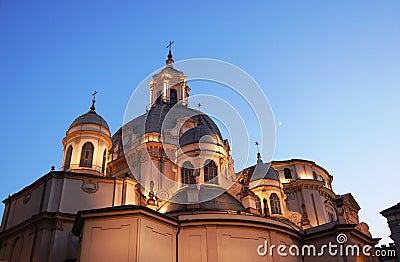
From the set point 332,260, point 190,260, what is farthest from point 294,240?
point 190,260

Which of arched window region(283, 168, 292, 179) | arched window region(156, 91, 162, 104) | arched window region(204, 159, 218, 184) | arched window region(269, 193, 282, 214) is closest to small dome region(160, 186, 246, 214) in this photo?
arched window region(204, 159, 218, 184)

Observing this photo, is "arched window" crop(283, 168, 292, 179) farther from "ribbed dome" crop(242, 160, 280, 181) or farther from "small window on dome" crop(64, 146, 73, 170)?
"small window on dome" crop(64, 146, 73, 170)

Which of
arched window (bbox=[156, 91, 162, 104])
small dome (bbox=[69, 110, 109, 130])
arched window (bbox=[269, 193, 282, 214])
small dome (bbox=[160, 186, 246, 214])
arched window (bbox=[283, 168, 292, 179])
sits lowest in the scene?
small dome (bbox=[160, 186, 246, 214])

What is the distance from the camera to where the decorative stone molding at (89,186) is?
83.5 ft

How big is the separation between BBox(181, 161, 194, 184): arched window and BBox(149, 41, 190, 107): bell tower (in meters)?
16.6

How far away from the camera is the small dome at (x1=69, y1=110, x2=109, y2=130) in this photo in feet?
100

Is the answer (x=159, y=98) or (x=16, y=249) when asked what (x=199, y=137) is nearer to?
(x=16, y=249)

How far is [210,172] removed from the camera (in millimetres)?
30531

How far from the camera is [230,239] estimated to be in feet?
73.3

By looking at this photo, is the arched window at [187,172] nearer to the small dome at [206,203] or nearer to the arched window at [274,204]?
the small dome at [206,203]

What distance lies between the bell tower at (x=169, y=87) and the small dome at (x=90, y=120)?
16406 millimetres

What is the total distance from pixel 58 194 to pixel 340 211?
1820cm

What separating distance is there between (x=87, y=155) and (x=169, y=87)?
22.1 meters

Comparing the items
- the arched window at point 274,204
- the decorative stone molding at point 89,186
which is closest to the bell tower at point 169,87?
the arched window at point 274,204
